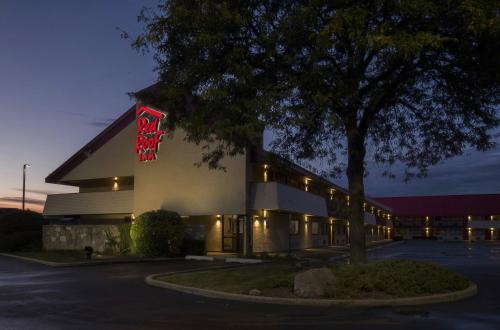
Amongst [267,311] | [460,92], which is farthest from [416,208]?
[267,311]

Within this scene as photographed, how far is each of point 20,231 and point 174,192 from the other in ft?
41.0

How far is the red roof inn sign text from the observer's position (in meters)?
36.8

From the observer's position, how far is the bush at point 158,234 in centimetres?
3052

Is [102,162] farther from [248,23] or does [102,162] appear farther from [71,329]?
[71,329]

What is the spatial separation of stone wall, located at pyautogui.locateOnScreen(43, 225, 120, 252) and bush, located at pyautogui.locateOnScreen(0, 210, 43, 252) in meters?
0.98

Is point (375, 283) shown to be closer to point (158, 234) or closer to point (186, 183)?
point (158, 234)

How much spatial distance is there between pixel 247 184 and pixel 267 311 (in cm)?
2139

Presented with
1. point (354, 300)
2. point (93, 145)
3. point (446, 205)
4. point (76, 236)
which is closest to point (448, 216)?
point (446, 205)

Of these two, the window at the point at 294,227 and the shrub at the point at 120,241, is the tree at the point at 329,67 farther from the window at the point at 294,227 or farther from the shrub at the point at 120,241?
the window at the point at 294,227

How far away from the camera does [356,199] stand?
1739 centimetres

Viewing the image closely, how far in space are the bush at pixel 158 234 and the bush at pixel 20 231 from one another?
413 inches

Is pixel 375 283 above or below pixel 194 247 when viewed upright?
below

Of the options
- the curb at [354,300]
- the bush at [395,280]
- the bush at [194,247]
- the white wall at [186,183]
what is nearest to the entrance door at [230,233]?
the white wall at [186,183]

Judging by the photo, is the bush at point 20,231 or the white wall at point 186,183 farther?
the bush at point 20,231
